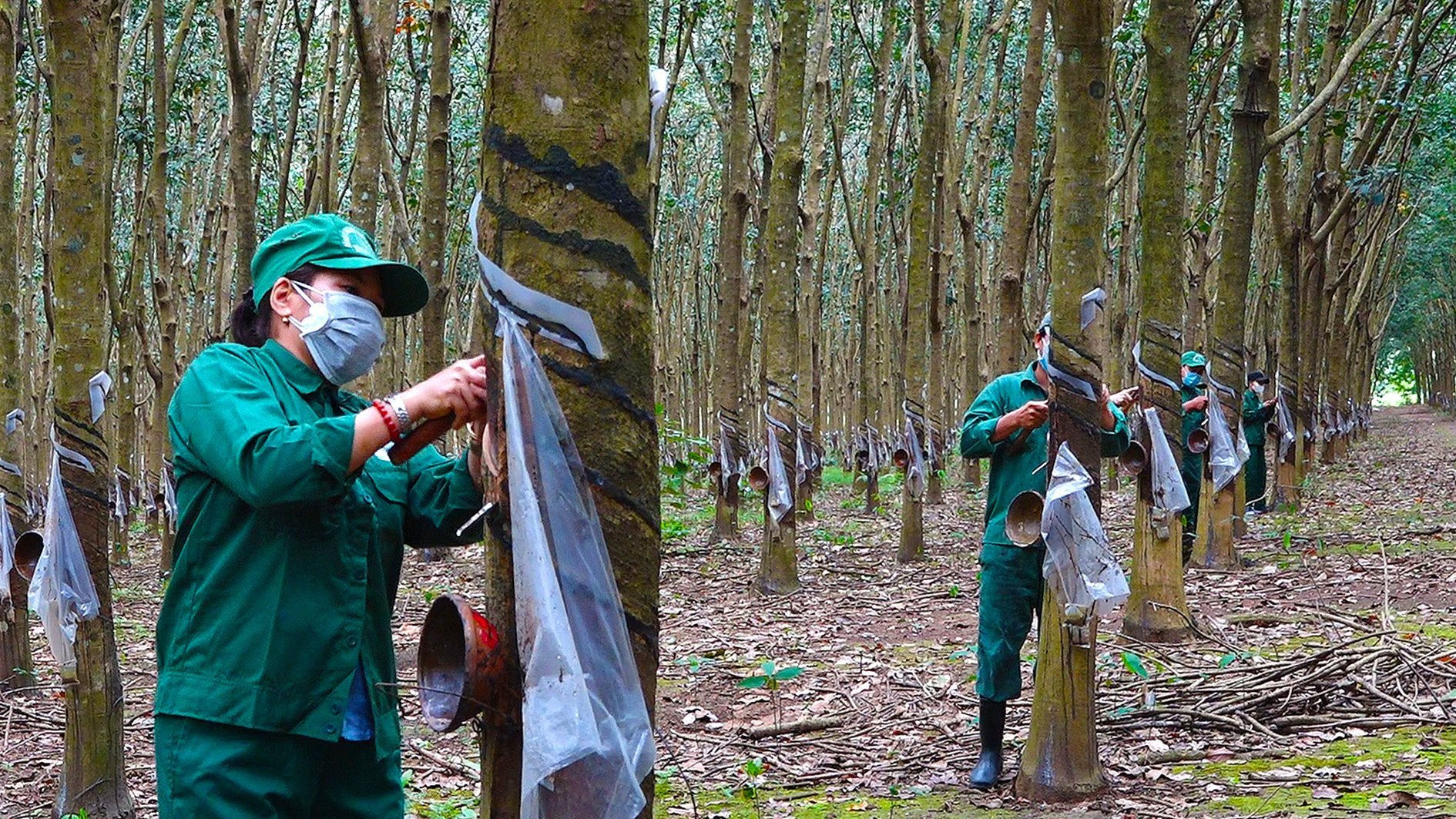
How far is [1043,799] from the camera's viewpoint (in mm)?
4551

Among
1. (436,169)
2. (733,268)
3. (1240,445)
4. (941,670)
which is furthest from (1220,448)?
(436,169)

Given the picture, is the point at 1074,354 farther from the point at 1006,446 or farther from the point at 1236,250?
the point at 1236,250

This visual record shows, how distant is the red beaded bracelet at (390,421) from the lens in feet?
7.40

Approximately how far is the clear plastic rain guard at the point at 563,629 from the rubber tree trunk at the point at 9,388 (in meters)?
5.70

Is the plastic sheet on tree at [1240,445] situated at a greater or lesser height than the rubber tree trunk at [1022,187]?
lesser

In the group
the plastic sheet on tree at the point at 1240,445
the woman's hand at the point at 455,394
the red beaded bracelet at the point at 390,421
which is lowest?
the plastic sheet on tree at the point at 1240,445

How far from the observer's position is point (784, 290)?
34.1 feet

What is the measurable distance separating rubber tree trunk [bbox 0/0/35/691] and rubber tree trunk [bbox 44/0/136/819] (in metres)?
1.92

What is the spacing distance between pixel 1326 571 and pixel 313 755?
28.9 feet

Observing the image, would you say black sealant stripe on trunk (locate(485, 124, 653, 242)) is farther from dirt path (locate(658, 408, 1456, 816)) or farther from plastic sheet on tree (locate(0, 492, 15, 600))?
plastic sheet on tree (locate(0, 492, 15, 600))

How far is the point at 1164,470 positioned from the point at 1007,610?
202 centimetres

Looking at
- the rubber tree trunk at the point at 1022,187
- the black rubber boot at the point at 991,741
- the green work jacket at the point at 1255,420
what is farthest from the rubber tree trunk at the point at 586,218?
the green work jacket at the point at 1255,420

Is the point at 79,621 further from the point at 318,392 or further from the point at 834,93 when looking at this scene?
the point at 834,93

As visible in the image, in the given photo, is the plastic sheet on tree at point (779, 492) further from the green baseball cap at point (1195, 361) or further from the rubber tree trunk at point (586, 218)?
the rubber tree trunk at point (586, 218)
